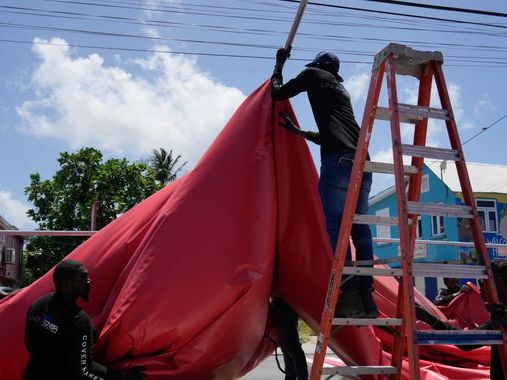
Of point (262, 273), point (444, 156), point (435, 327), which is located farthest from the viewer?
point (435, 327)

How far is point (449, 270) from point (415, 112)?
3.01 ft

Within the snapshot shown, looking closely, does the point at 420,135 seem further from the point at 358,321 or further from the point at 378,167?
the point at 358,321

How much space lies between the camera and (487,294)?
3.00 meters

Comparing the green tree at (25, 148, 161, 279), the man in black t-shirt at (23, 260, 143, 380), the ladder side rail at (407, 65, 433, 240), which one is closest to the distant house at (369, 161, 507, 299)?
the green tree at (25, 148, 161, 279)

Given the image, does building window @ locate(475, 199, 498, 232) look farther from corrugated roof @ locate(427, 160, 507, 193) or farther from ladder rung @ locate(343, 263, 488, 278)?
ladder rung @ locate(343, 263, 488, 278)

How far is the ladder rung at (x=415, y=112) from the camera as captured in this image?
10.4 feet

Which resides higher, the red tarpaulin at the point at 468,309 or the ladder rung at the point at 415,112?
the ladder rung at the point at 415,112

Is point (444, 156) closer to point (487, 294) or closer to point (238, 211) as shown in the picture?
point (487, 294)

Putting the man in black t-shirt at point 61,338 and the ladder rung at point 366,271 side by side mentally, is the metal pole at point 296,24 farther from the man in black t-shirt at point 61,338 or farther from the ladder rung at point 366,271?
the man in black t-shirt at point 61,338

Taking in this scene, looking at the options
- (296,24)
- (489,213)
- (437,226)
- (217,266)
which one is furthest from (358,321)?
(437,226)

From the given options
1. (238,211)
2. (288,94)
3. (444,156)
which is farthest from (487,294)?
(288,94)

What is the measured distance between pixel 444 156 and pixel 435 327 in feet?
5.34

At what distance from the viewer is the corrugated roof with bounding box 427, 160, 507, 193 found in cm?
2503

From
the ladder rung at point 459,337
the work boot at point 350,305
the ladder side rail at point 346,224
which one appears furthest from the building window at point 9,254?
the ladder rung at point 459,337
